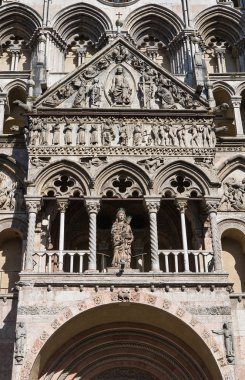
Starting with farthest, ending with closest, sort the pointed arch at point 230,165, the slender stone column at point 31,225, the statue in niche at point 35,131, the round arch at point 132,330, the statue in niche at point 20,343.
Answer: the pointed arch at point 230,165 → the statue in niche at point 35,131 → the slender stone column at point 31,225 → the round arch at point 132,330 → the statue in niche at point 20,343

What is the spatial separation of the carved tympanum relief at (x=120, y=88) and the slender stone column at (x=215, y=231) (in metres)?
3.28

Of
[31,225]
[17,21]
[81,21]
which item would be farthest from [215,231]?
[17,21]

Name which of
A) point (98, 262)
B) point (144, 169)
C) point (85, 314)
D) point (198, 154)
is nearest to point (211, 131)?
point (198, 154)

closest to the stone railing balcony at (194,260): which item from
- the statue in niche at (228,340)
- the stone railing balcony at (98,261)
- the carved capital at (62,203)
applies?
the stone railing balcony at (98,261)

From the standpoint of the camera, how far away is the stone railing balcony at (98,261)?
1614 cm

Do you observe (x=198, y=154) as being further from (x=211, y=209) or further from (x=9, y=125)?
(x=9, y=125)

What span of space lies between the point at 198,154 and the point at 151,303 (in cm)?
484

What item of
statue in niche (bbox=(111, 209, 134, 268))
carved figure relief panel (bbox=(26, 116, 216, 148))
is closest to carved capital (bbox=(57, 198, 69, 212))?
statue in niche (bbox=(111, 209, 134, 268))

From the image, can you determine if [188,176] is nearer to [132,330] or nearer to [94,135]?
[94,135]

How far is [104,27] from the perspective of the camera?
22.8 meters

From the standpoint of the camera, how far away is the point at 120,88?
61.7 feet

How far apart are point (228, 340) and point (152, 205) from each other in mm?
4278

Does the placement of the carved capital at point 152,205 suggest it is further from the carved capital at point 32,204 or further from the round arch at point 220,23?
the round arch at point 220,23

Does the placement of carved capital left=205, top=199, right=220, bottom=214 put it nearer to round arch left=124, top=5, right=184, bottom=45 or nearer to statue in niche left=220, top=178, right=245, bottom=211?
statue in niche left=220, top=178, right=245, bottom=211
